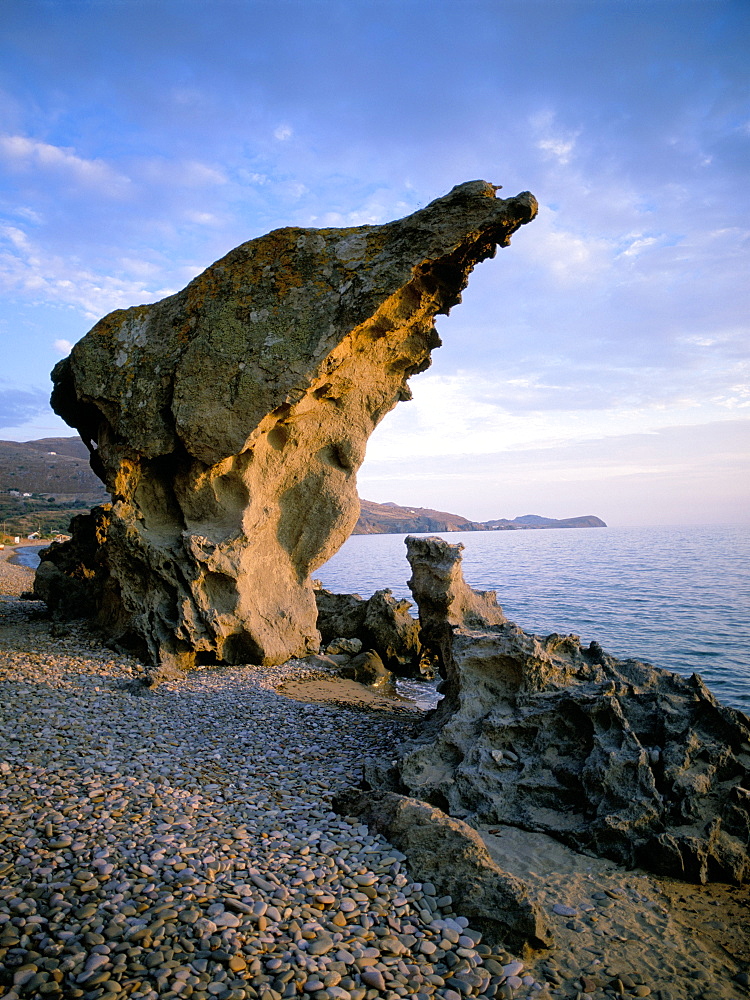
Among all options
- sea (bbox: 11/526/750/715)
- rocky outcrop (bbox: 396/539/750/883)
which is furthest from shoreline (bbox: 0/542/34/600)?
rocky outcrop (bbox: 396/539/750/883)

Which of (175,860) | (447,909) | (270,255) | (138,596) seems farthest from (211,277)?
(447,909)

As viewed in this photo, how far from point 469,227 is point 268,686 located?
10354 millimetres

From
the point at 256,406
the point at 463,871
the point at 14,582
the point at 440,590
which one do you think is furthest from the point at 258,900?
the point at 14,582

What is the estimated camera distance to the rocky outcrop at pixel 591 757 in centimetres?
630

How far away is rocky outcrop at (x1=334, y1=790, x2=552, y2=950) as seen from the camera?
479 cm

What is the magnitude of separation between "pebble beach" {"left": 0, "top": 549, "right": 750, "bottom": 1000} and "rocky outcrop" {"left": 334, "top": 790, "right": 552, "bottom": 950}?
0.14 m

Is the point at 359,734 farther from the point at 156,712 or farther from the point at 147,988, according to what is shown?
the point at 147,988

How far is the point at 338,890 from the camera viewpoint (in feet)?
16.8

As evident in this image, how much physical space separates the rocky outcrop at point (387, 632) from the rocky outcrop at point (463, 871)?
1052 centimetres

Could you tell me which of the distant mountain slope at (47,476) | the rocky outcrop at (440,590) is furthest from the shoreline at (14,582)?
the distant mountain slope at (47,476)

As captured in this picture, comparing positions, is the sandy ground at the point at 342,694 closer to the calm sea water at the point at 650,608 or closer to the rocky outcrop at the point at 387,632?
the rocky outcrop at the point at 387,632

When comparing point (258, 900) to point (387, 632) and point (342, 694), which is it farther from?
point (387, 632)

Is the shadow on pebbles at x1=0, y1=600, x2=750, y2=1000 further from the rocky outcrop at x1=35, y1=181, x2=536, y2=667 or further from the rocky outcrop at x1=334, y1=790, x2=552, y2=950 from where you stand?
the rocky outcrop at x1=35, y1=181, x2=536, y2=667

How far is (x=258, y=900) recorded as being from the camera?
4773 millimetres
